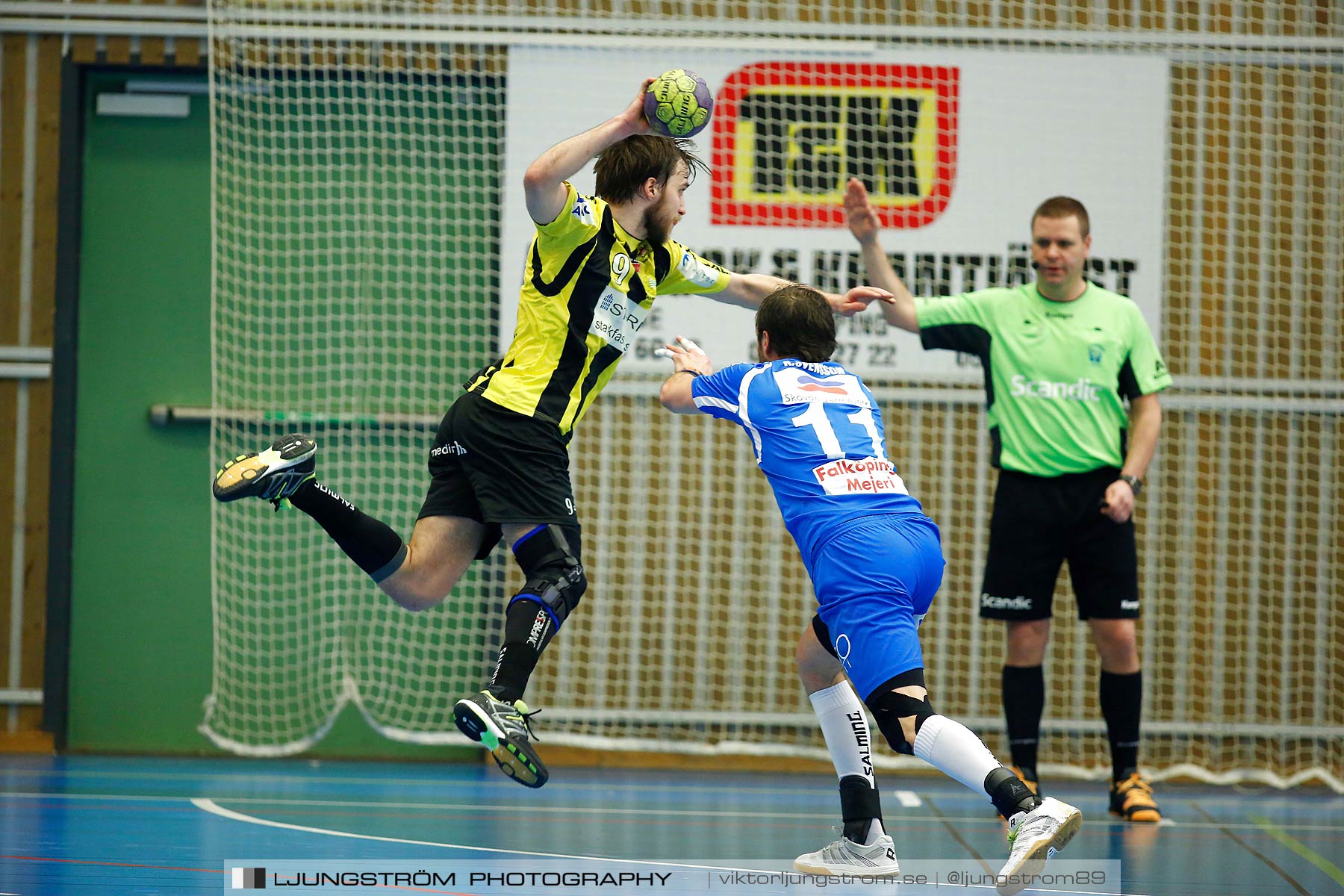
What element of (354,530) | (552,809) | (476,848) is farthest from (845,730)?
(552,809)

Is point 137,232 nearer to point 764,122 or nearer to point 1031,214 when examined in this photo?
point 764,122

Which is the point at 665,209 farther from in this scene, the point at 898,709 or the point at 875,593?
the point at 898,709

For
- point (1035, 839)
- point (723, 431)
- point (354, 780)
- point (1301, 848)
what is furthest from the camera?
point (723, 431)

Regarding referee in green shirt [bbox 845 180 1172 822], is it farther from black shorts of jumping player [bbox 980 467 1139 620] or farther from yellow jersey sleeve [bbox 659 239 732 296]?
yellow jersey sleeve [bbox 659 239 732 296]

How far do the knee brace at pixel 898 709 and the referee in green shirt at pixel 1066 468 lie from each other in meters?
2.01

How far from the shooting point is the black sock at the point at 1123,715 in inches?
223

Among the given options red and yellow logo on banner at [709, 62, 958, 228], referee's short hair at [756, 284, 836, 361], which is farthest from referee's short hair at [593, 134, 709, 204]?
red and yellow logo on banner at [709, 62, 958, 228]

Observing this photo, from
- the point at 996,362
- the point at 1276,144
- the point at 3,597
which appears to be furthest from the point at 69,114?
the point at 1276,144

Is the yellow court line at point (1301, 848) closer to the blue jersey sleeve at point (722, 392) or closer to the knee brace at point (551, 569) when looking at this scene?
the blue jersey sleeve at point (722, 392)

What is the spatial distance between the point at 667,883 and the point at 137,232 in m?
5.09


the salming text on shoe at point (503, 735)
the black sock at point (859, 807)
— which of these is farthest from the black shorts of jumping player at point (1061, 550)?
the salming text on shoe at point (503, 735)

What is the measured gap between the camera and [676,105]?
3.91 meters

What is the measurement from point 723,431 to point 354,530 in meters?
3.28

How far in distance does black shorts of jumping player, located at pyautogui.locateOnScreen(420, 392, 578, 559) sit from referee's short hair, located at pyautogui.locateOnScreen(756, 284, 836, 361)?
0.76 m
